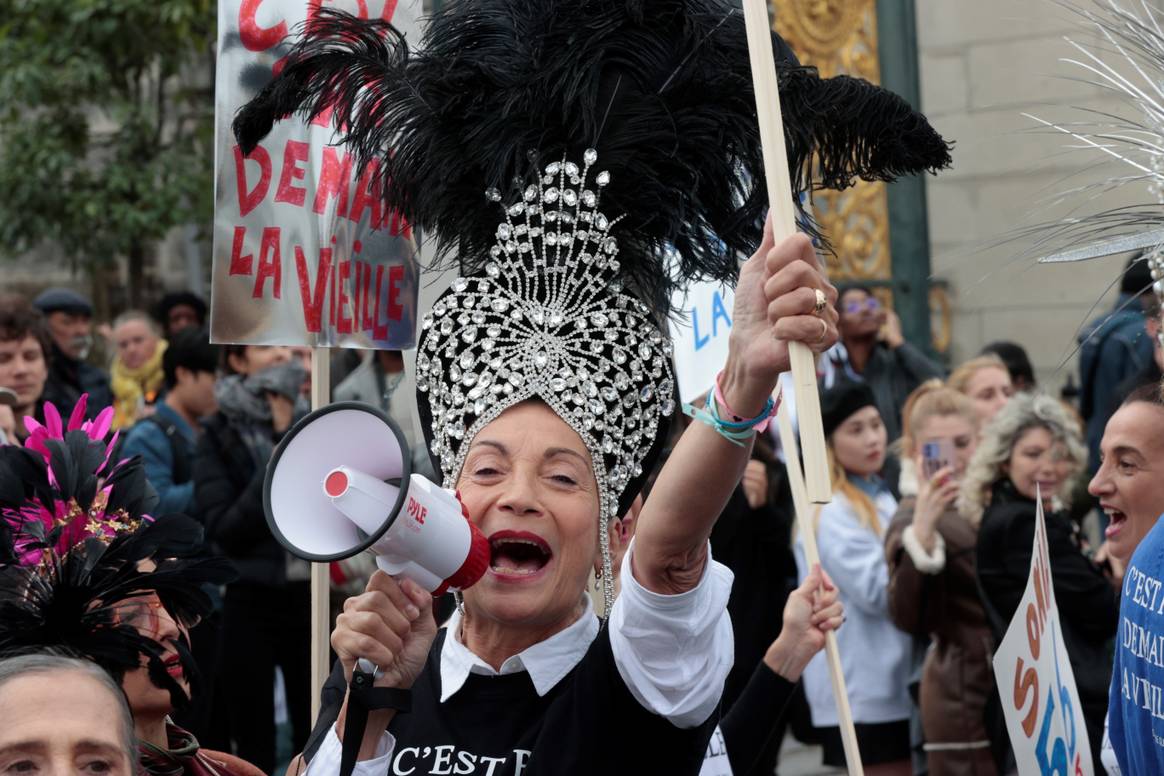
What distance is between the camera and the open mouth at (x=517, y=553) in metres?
3.00

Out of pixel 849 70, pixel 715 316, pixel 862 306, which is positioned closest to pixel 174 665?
pixel 715 316

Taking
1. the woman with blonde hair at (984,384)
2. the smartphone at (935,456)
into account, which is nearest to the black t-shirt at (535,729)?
the smartphone at (935,456)

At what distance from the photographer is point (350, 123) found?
3418 millimetres

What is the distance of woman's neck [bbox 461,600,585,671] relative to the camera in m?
3.07

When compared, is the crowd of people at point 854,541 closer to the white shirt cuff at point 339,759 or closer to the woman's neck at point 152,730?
the woman's neck at point 152,730

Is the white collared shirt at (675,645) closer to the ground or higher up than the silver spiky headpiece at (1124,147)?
closer to the ground

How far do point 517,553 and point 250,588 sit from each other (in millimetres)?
4118

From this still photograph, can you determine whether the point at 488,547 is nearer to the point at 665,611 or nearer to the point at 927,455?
the point at 665,611

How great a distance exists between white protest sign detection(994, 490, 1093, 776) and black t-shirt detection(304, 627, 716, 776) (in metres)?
0.93

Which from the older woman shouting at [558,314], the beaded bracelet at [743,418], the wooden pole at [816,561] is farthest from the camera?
the wooden pole at [816,561]

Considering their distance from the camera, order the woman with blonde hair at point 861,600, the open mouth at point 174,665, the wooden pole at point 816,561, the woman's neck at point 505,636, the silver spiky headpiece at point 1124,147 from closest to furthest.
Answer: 1. the woman's neck at point 505,636
2. the silver spiky headpiece at point 1124,147
3. the open mouth at point 174,665
4. the wooden pole at point 816,561
5. the woman with blonde hair at point 861,600

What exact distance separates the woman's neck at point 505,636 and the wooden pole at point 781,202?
2.27 ft

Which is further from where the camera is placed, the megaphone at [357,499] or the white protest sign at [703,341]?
the white protest sign at [703,341]

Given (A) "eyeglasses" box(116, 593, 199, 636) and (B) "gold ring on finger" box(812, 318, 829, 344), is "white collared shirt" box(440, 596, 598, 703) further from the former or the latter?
(B) "gold ring on finger" box(812, 318, 829, 344)
